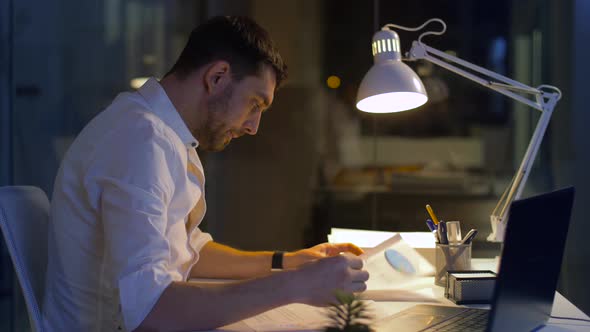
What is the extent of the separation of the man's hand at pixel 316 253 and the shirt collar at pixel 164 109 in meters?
0.46

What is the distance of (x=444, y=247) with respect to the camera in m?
1.60

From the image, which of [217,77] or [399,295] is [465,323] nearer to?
[399,295]

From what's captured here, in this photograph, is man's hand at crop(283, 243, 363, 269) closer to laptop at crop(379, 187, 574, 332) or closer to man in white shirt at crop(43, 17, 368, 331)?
man in white shirt at crop(43, 17, 368, 331)

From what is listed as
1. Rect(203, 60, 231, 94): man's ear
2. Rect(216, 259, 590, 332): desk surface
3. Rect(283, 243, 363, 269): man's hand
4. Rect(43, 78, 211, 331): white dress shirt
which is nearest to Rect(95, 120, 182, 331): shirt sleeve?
Rect(43, 78, 211, 331): white dress shirt

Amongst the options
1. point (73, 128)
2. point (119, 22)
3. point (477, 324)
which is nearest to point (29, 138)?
point (73, 128)

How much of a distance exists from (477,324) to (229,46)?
2.74 ft

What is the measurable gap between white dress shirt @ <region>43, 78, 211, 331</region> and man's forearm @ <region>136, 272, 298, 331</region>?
1.1 inches

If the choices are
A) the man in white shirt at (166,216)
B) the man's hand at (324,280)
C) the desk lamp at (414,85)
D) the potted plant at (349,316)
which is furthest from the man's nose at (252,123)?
the potted plant at (349,316)

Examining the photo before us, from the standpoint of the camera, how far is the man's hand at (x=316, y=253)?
1731 mm

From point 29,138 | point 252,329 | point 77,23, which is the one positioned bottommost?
point 252,329

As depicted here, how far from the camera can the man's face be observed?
1.56m

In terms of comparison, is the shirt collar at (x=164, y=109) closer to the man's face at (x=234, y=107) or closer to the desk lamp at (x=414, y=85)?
the man's face at (x=234, y=107)

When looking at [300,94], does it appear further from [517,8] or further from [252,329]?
[252,329]

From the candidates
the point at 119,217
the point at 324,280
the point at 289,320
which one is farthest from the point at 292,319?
the point at 119,217
